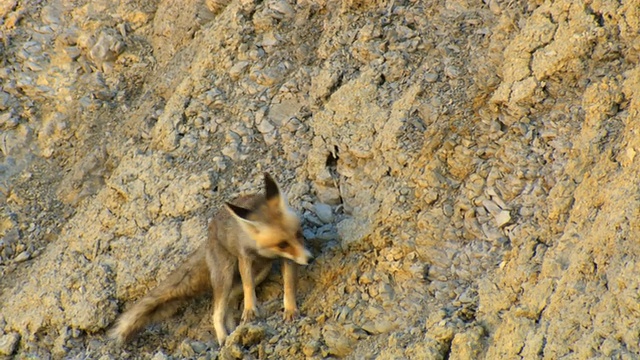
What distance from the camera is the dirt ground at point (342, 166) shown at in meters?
6.88

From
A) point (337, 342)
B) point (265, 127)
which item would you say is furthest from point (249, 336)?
point (265, 127)

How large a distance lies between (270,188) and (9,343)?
334cm

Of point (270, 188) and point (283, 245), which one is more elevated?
point (270, 188)

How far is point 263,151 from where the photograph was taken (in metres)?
9.59

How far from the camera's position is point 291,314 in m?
8.39

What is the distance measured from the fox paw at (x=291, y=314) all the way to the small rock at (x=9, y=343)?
3.13m

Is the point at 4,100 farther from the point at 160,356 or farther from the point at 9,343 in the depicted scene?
the point at 160,356

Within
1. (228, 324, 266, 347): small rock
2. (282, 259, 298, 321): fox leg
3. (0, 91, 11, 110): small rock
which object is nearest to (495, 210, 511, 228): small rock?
(282, 259, 298, 321): fox leg

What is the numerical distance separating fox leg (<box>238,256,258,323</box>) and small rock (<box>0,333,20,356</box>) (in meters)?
2.62

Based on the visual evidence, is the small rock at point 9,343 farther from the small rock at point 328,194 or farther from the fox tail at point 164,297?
the small rock at point 328,194

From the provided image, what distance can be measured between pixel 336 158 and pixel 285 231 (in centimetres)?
95

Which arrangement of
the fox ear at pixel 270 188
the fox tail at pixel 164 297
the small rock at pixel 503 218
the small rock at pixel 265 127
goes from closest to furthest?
the small rock at pixel 503 218, the fox ear at pixel 270 188, the fox tail at pixel 164 297, the small rock at pixel 265 127

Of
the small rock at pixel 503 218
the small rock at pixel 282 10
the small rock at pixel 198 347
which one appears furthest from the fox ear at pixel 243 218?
the small rock at pixel 282 10

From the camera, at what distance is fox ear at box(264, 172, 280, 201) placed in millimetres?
8625
